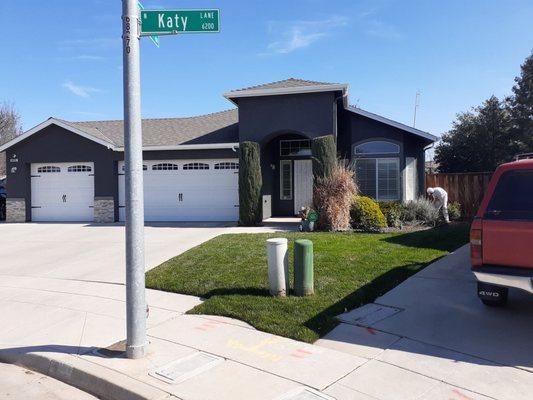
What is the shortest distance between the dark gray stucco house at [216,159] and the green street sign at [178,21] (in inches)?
436

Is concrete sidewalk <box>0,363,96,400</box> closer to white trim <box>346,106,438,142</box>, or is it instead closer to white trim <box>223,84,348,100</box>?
white trim <box>223,84,348,100</box>

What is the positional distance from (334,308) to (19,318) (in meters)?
4.46

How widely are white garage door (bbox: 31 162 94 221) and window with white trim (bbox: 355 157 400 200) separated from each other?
1075cm

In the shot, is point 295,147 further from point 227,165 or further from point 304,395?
point 304,395

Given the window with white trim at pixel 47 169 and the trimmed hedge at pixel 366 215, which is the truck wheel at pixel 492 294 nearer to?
the trimmed hedge at pixel 366 215

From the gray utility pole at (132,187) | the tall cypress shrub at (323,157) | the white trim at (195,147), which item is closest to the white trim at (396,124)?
the tall cypress shrub at (323,157)

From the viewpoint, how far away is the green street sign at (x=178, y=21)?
206 inches

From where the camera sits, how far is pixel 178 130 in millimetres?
20547

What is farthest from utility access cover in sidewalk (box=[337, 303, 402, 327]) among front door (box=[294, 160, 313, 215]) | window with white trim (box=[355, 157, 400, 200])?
front door (box=[294, 160, 313, 215])

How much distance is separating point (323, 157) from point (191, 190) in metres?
5.79

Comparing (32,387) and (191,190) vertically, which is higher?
(191,190)

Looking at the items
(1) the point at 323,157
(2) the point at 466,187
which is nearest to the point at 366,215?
(1) the point at 323,157

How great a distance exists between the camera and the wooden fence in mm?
18250

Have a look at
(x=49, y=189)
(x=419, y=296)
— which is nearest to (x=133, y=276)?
(x=419, y=296)
